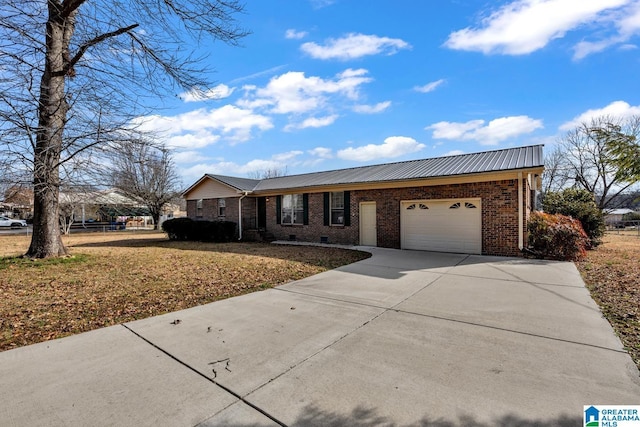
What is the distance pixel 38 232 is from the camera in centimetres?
971

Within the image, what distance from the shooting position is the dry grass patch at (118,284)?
15.5 feet

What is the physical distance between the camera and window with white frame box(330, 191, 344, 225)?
14.8 m

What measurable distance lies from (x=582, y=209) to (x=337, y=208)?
10.6m

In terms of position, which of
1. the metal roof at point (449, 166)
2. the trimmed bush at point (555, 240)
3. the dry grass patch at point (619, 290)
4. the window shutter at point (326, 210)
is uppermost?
the metal roof at point (449, 166)

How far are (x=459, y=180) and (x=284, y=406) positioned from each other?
406 inches

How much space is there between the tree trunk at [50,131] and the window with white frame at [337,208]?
998 centimetres

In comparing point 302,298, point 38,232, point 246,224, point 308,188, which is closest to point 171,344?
point 302,298

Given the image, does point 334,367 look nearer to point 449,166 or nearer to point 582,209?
point 449,166

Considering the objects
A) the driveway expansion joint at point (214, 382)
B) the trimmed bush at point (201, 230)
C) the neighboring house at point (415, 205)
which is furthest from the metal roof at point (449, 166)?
the driveway expansion joint at point (214, 382)

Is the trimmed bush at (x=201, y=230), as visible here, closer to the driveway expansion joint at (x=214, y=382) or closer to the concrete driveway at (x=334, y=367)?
the concrete driveway at (x=334, y=367)

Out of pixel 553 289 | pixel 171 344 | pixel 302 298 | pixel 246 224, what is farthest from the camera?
pixel 246 224

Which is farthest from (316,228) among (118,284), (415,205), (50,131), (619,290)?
(619,290)

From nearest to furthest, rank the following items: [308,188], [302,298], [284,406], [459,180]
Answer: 1. [284,406]
2. [302,298]
3. [459,180]
4. [308,188]

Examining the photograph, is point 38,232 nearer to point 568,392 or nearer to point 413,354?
point 413,354
